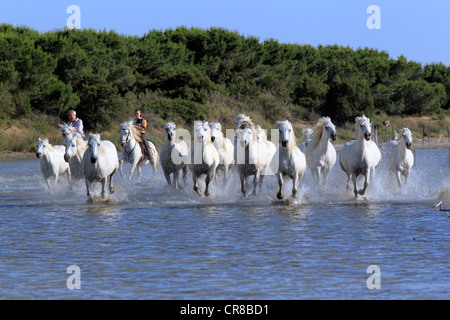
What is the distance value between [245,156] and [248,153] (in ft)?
0.27

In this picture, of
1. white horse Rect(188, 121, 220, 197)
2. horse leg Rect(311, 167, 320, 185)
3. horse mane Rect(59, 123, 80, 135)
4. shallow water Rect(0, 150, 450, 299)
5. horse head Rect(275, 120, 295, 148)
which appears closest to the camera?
shallow water Rect(0, 150, 450, 299)

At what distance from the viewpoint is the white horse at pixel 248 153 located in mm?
15289

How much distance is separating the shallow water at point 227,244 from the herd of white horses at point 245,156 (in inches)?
19.0

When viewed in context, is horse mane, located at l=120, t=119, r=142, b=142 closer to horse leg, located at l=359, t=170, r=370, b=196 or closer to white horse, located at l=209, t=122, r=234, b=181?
white horse, located at l=209, t=122, r=234, b=181

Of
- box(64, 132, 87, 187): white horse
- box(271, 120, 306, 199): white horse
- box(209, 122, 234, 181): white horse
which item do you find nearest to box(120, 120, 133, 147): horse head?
box(64, 132, 87, 187): white horse

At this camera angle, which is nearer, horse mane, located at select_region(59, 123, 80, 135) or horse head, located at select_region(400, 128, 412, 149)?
horse mane, located at select_region(59, 123, 80, 135)

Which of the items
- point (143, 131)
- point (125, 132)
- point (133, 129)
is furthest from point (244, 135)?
point (143, 131)

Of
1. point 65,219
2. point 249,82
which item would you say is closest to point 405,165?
point 65,219

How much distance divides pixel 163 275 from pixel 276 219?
4.65 meters

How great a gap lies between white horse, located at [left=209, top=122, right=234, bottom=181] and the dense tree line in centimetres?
2350

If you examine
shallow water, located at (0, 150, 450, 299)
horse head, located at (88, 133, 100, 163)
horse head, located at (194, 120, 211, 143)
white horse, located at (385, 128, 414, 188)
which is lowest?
shallow water, located at (0, 150, 450, 299)

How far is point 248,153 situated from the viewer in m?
15.5

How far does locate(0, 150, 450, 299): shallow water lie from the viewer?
26.4ft

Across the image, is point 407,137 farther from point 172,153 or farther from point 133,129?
point 133,129
